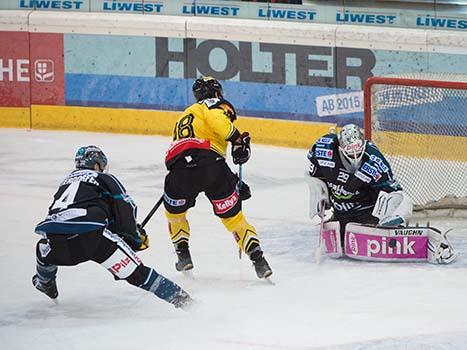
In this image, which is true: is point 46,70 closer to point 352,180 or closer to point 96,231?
point 352,180

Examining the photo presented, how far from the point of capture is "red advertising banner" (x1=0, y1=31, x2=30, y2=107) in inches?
424

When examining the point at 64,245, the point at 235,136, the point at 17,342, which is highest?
the point at 235,136

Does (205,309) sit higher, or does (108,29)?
(108,29)

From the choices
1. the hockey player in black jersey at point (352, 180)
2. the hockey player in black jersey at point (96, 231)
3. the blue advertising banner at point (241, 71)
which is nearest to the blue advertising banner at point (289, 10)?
the blue advertising banner at point (241, 71)

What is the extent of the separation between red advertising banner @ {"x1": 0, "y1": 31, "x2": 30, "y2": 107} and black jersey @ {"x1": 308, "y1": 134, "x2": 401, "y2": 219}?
458cm

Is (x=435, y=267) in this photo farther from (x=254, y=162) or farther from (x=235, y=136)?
(x=254, y=162)

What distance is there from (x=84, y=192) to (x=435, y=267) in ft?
6.58

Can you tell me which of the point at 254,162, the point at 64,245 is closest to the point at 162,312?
the point at 64,245

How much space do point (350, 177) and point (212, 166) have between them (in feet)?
2.86

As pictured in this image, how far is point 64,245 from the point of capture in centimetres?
557

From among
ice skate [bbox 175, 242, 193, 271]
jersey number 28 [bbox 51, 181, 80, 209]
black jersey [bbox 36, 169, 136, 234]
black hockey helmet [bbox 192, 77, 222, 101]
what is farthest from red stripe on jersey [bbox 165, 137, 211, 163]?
jersey number 28 [bbox 51, 181, 80, 209]

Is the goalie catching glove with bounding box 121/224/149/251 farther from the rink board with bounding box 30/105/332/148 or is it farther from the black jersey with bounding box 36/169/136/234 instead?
the rink board with bounding box 30/105/332/148

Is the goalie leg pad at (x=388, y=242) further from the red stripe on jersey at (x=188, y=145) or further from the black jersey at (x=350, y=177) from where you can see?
the red stripe on jersey at (x=188, y=145)

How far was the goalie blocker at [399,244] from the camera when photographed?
21.7ft
